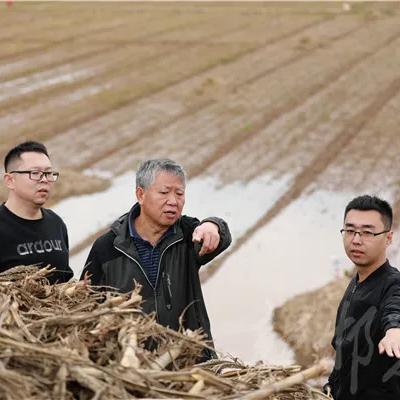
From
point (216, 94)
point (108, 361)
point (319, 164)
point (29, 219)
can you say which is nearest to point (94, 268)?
point (29, 219)

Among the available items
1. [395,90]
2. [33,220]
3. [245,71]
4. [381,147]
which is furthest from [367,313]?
[245,71]

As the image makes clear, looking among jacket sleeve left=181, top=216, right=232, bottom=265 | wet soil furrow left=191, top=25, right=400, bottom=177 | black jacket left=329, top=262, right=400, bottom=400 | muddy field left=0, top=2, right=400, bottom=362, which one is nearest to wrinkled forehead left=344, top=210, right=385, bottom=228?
black jacket left=329, top=262, right=400, bottom=400

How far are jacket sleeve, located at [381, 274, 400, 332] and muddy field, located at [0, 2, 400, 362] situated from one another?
8814 millimetres

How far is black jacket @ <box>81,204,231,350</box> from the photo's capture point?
4.45 m

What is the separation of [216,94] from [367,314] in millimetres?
18322

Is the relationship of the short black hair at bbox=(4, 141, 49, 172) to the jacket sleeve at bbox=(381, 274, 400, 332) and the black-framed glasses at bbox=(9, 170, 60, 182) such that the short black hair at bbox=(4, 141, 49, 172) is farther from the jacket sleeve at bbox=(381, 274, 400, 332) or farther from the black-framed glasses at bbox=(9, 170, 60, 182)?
the jacket sleeve at bbox=(381, 274, 400, 332)

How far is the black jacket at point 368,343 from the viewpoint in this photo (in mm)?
4078

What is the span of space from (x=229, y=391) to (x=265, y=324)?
8.14 meters

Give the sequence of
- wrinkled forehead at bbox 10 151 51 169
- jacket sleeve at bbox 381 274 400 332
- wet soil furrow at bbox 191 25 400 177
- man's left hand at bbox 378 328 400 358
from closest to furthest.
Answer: man's left hand at bbox 378 328 400 358, jacket sleeve at bbox 381 274 400 332, wrinkled forehead at bbox 10 151 51 169, wet soil furrow at bbox 191 25 400 177

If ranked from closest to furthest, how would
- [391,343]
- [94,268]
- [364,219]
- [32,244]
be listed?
[391,343]
[364,219]
[94,268]
[32,244]

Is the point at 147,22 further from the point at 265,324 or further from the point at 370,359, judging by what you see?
the point at 370,359

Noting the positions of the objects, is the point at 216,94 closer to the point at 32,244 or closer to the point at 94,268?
the point at 32,244

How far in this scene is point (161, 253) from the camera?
4488mm

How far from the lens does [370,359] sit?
13.5 ft
